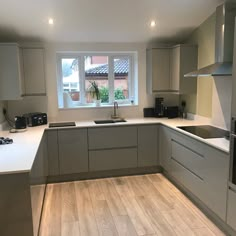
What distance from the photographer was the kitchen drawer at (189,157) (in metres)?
2.87

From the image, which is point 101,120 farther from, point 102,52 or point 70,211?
point 70,211

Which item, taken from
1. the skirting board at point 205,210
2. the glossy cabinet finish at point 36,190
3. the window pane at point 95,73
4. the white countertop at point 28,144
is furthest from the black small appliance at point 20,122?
the skirting board at point 205,210

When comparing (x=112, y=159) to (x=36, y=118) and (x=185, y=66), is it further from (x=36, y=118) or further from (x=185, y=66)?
(x=185, y=66)

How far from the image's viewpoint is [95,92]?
4434 millimetres

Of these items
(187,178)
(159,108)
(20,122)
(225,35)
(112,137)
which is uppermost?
(225,35)

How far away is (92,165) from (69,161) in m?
0.34

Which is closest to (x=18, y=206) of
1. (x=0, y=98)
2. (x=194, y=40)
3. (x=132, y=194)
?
(x=132, y=194)

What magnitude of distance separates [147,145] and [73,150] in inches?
43.9

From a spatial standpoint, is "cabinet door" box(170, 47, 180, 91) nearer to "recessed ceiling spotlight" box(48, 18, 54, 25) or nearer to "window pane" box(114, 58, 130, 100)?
"window pane" box(114, 58, 130, 100)

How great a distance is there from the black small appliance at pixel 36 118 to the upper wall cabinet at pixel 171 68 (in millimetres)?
1739

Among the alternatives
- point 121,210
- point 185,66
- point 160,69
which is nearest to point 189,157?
point 121,210

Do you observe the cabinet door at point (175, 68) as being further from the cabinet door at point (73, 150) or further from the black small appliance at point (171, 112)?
the cabinet door at point (73, 150)

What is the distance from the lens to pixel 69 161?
3824mm

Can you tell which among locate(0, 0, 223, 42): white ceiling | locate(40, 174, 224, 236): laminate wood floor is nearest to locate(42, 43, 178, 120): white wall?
locate(0, 0, 223, 42): white ceiling
